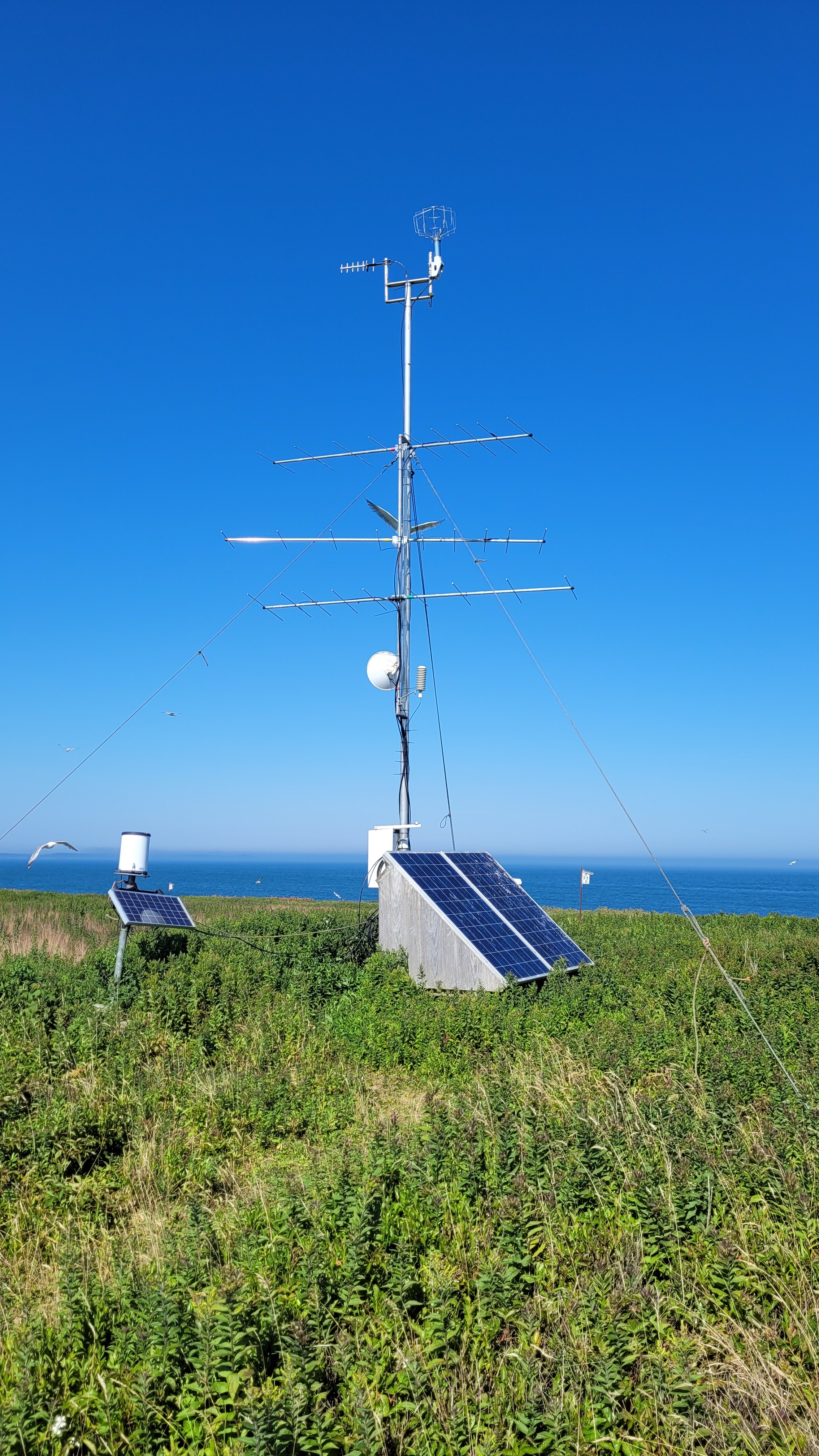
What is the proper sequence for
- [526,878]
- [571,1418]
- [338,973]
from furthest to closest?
[526,878], [338,973], [571,1418]

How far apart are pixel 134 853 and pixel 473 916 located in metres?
5.44

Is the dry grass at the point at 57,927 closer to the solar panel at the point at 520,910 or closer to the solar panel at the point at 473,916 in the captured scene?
the solar panel at the point at 473,916

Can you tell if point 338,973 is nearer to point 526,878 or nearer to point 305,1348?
point 305,1348

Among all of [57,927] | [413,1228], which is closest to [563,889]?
[57,927]

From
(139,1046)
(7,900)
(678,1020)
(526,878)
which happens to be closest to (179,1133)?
(139,1046)

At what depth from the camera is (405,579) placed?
14000mm

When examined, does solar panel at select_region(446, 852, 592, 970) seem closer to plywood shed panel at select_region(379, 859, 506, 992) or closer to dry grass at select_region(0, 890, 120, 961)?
plywood shed panel at select_region(379, 859, 506, 992)

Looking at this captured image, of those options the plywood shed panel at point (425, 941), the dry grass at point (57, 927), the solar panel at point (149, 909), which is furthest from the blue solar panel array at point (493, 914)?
the dry grass at point (57, 927)

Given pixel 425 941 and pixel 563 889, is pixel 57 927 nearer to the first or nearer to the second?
pixel 425 941

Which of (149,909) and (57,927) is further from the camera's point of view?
(57,927)

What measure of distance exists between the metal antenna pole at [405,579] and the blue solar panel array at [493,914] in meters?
0.94

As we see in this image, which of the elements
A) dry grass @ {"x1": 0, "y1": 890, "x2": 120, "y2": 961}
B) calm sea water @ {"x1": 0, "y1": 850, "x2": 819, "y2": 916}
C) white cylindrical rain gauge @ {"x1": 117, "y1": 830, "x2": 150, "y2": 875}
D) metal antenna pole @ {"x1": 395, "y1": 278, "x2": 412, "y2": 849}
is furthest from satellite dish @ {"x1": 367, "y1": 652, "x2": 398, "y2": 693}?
calm sea water @ {"x1": 0, "y1": 850, "x2": 819, "y2": 916}

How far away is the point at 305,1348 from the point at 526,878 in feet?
557

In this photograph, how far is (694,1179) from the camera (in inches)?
213
